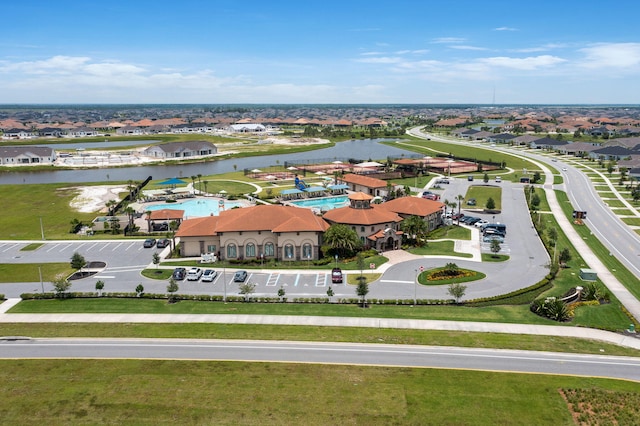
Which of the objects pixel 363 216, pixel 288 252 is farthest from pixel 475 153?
pixel 288 252

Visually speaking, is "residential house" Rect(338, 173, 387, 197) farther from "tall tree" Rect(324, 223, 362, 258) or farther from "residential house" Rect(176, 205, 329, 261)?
"residential house" Rect(176, 205, 329, 261)

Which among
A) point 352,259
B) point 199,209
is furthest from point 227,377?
point 199,209

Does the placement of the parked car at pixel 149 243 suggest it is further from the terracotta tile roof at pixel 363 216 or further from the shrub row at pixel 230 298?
the terracotta tile roof at pixel 363 216

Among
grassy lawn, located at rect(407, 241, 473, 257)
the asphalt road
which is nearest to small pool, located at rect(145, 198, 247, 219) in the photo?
grassy lawn, located at rect(407, 241, 473, 257)

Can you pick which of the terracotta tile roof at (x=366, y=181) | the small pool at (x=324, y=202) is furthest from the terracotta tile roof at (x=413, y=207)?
the terracotta tile roof at (x=366, y=181)

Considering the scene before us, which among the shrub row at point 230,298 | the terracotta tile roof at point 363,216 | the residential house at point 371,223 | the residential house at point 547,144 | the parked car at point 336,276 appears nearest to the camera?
the shrub row at point 230,298

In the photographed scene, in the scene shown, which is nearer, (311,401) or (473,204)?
(311,401)

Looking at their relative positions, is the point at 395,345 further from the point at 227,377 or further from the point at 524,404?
the point at 227,377
